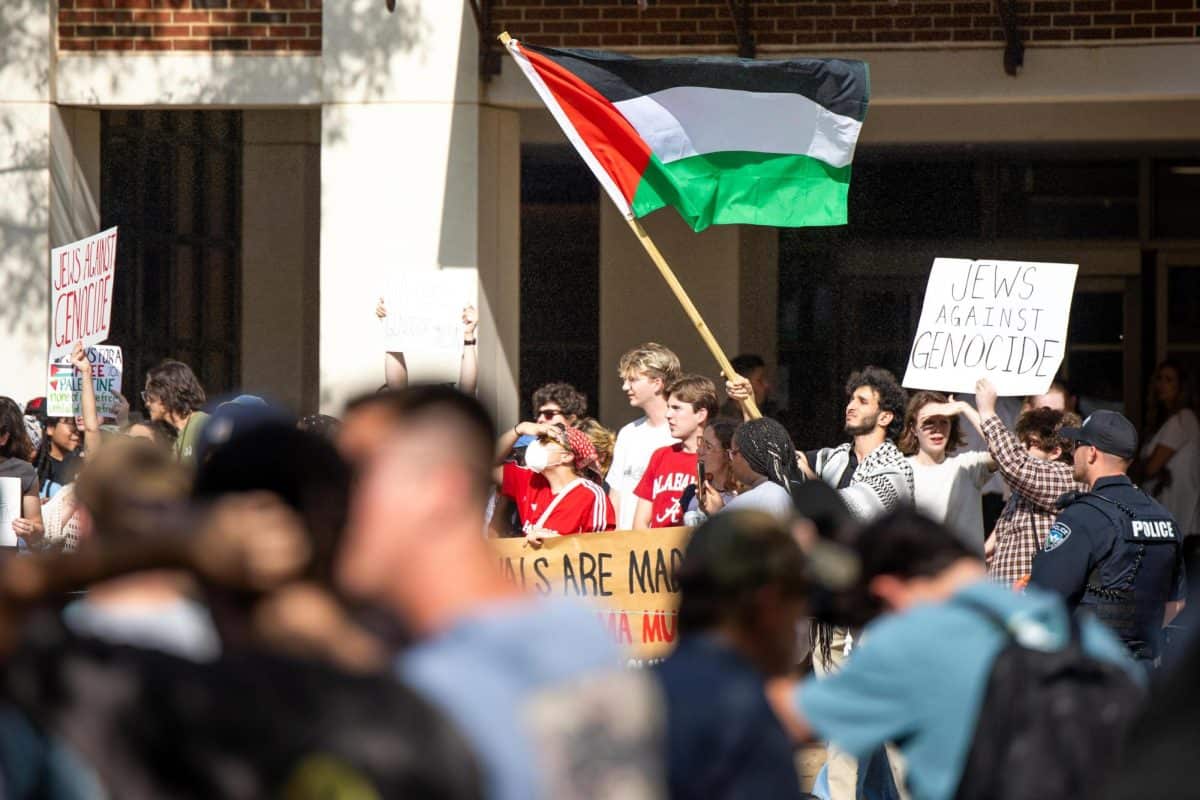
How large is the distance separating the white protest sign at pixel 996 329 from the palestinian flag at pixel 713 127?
1.15 m

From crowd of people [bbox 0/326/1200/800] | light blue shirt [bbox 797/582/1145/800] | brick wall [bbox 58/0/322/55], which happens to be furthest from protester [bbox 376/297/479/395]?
light blue shirt [bbox 797/582/1145/800]

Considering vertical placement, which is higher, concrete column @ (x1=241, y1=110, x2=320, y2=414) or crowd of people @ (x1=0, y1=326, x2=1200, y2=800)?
concrete column @ (x1=241, y1=110, x2=320, y2=414)

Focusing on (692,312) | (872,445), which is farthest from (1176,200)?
(872,445)

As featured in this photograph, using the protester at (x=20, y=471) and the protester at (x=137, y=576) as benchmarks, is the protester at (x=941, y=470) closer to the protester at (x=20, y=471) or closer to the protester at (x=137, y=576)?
the protester at (x=20, y=471)

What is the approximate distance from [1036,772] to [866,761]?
11.0 feet

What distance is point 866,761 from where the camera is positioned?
6633 millimetres

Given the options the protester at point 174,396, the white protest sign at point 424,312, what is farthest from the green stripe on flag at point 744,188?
the protester at point 174,396

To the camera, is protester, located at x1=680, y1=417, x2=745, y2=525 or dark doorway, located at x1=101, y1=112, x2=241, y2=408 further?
dark doorway, located at x1=101, y1=112, x2=241, y2=408

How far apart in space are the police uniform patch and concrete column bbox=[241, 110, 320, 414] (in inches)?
308

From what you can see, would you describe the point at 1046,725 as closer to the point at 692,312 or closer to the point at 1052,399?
the point at 692,312

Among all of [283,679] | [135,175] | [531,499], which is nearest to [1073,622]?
[283,679]

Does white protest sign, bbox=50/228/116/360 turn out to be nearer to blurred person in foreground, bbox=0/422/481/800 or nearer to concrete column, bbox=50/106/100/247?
concrete column, bbox=50/106/100/247

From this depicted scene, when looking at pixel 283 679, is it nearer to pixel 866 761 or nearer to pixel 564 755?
pixel 564 755

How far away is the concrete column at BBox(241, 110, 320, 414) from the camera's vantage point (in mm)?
13617
